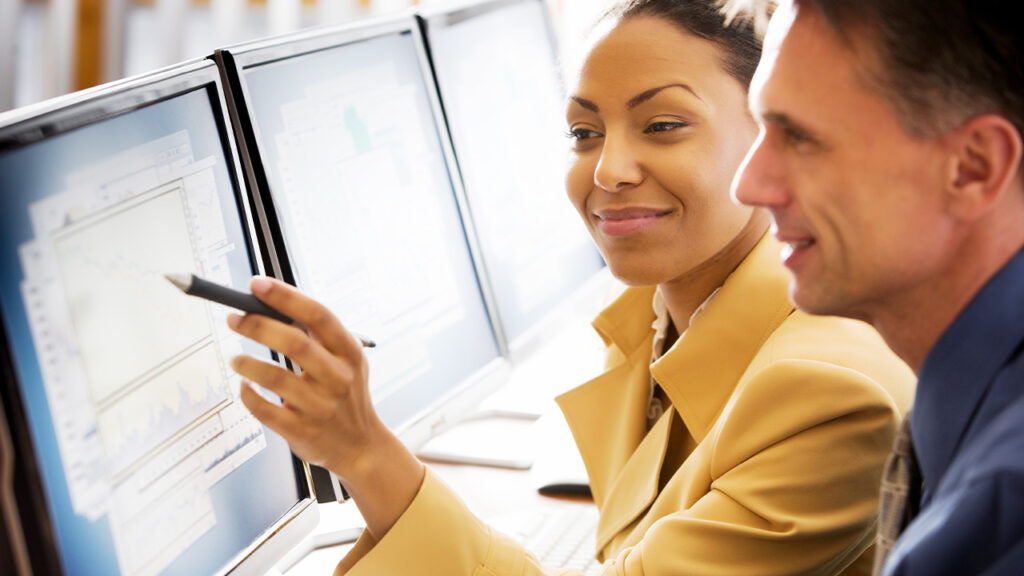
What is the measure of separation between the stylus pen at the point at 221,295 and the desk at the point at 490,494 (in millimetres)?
490

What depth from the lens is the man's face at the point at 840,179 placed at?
0.75m

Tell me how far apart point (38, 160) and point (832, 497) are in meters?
0.73

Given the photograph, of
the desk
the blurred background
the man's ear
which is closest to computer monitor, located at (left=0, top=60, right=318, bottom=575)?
the desk

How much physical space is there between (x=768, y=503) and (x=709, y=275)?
1.06ft

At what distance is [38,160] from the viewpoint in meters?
0.75

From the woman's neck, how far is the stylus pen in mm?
533

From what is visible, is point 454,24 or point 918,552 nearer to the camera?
point 918,552

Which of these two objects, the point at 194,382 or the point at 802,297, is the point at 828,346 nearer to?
the point at 802,297

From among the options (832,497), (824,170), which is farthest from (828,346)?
(824,170)

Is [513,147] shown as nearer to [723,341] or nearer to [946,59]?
[723,341]

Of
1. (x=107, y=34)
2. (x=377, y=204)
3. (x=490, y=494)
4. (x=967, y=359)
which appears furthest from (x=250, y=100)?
(x=107, y=34)

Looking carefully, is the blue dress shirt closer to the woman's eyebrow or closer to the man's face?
the man's face

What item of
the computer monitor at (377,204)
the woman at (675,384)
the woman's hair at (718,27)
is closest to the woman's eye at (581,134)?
the woman at (675,384)

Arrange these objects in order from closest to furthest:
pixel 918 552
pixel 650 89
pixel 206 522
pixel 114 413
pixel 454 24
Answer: pixel 918 552 → pixel 114 413 → pixel 206 522 → pixel 650 89 → pixel 454 24
